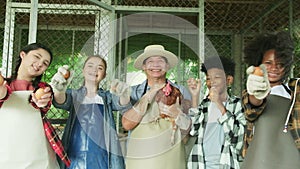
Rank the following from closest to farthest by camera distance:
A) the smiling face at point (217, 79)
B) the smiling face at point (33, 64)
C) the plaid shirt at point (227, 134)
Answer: the smiling face at point (33, 64)
the plaid shirt at point (227, 134)
the smiling face at point (217, 79)

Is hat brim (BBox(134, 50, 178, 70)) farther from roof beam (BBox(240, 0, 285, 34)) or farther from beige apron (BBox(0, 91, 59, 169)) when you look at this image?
roof beam (BBox(240, 0, 285, 34))

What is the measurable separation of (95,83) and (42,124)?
0.30 meters

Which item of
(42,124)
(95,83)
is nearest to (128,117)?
(95,83)

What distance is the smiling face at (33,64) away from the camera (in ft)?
4.78

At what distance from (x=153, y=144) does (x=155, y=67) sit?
0.34 metres

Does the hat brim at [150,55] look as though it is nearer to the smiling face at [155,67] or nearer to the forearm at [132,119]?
the smiling face at [155,67]

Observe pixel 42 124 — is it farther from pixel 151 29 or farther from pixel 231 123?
pixel 151 29

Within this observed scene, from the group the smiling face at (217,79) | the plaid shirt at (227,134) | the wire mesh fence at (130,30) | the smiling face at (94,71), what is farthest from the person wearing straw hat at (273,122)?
the smiling face at (94,71)

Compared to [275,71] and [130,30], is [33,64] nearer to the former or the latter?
[275,71]

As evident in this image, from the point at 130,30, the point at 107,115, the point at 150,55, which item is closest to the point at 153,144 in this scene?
the point at 107,115

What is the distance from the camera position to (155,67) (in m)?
1.65

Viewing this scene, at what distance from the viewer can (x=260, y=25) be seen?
4.29 m

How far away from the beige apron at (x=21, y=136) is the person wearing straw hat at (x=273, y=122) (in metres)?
0.75

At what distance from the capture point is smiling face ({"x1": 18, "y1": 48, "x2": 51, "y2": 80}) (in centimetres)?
146
